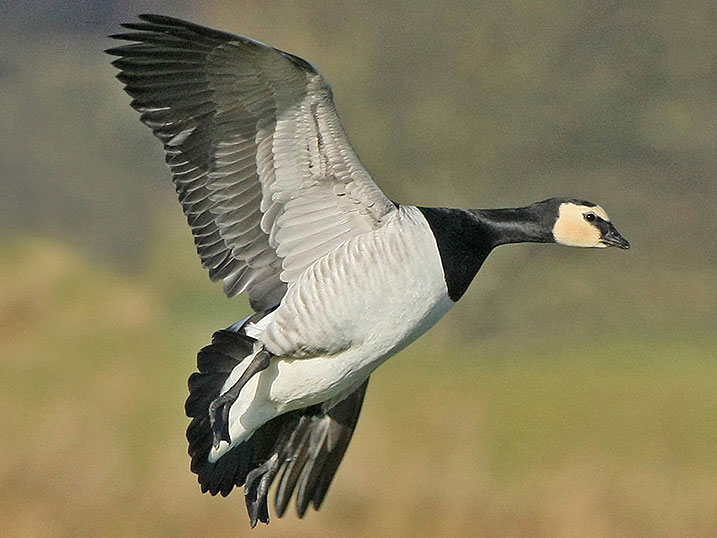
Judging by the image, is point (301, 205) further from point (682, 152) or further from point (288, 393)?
point (682, 152)

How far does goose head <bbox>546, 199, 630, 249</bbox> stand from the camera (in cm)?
348

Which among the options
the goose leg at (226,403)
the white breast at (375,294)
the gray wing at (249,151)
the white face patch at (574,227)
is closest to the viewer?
the gray wing at (249,151)

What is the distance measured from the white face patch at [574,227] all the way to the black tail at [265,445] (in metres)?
0.92

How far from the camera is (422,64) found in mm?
10094

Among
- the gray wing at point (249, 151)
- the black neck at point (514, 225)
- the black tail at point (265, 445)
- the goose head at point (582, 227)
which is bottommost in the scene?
the black tail at point (265, 445)

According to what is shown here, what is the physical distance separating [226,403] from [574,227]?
1.26m

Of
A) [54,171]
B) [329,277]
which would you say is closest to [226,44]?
[329,277]

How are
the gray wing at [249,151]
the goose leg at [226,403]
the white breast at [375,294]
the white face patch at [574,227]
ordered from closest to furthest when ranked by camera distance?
the gray wing at [249,151], the white breast at [375,294], the goose leg at [226,403], the white face patch at [574,227]

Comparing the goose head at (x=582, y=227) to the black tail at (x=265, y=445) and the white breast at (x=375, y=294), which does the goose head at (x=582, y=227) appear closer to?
the white breast at (x=375, y=294)

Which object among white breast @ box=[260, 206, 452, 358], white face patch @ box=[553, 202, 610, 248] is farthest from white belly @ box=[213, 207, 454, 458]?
white face patch @ box=[553, 202, 610, 248]

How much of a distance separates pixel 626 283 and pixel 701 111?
1.74 meters

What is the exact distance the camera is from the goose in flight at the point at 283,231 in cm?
312

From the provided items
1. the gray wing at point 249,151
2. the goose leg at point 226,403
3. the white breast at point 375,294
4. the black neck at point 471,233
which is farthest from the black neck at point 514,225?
the goose leg at point 226,403

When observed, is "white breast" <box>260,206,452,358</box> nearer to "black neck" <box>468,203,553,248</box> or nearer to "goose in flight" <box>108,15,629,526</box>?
"goose in flight" <box>108,15,629,526</box>
